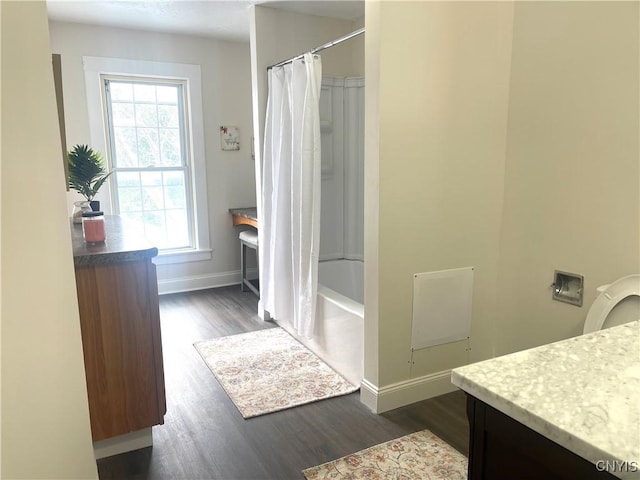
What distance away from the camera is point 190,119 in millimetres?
4367

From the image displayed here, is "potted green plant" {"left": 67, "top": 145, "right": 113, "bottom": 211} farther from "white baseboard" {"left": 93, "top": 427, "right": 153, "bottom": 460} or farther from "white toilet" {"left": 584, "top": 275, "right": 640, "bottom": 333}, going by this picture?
"white toilet" {"left": 584, "top": 275, "right": 640, "bottom": 333}

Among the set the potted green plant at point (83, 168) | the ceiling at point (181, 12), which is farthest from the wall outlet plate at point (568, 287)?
the ceiling at point (181, 12)

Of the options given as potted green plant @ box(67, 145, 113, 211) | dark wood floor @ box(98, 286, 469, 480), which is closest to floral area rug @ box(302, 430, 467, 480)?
dark wood floor @ box(98, 286, 469, 480)

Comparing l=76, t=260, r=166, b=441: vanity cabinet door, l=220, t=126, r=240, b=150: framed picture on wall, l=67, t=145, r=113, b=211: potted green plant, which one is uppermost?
l=220, t=126, r=240, b=150: framed picture on wall

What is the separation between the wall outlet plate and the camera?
211cm

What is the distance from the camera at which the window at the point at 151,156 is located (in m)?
4.16

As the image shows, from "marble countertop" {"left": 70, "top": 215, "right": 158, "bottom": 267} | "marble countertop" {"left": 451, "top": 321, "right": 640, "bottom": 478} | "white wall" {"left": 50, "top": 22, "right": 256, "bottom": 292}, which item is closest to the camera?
"marble countertop" {"left": 451, "top": 321, "right": 640, "bottom": 478}

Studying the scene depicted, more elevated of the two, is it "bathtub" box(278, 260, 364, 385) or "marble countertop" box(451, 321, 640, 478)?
"marble countertop" box(451, 321, 640, 478)

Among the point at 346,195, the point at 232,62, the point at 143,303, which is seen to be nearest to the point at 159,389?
the point at 143,303

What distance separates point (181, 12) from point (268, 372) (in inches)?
109

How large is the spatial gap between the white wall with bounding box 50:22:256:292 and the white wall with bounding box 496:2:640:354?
114 inches

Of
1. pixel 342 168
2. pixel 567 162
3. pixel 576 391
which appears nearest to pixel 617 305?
pixel 567 162

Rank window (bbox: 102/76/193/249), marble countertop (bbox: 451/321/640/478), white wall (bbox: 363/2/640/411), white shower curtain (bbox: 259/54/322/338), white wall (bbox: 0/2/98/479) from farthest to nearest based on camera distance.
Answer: window (bbox: 102/76/193/249)
white shower curtain (bbox: 259/54/322/338)
white wall (bbox: 363/2/640/411)
white wall (bbox: 0/2/98/479)
marble countertop (bbox: 451/321/640/478)

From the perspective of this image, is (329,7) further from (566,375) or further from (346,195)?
(566,375)
